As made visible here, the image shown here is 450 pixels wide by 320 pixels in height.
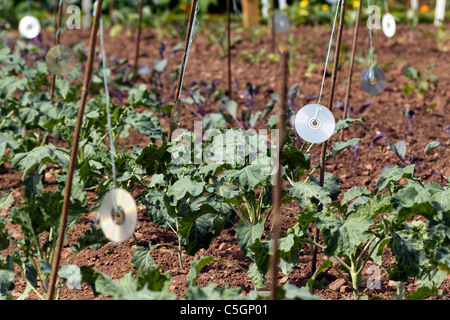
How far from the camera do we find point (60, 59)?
302cm

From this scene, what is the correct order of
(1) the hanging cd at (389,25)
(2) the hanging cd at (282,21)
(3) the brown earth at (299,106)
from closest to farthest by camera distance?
(3) the brown earth at (299,106), (1) the hanging cd at (389,25), (2) the hanging cd at (282,21)

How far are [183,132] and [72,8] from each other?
0.92m

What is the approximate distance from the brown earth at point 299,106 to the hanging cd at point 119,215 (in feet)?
2.12

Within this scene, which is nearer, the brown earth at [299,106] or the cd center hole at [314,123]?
the cd center hole at [314,123]

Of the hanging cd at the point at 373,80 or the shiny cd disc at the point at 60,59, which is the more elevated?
the shiny cd disc at the point at 60,59

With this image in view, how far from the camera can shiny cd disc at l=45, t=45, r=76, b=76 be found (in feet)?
9.86

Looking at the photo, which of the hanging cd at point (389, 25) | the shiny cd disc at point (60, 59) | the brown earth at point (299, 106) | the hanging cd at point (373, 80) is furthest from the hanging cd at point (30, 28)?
the hanging cd at point (389, 25)

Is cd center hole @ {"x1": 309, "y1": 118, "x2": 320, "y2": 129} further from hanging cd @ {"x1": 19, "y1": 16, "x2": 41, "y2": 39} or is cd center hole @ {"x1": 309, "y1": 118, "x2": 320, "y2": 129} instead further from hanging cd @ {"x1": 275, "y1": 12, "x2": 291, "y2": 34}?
hanging cd @ {"x1": 275, "y1": 12, "x2": 291, "y2": 34}

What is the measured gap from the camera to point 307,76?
567 centimetres

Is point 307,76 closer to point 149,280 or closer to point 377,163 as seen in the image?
point 377,163

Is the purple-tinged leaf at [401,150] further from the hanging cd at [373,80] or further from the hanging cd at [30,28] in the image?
the hanging cd at [30,28]

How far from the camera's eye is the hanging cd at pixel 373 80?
3225 millimetres

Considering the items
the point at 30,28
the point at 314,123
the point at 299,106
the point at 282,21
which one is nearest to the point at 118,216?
the point at 314,123

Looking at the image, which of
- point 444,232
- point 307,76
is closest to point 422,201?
point 444,232
